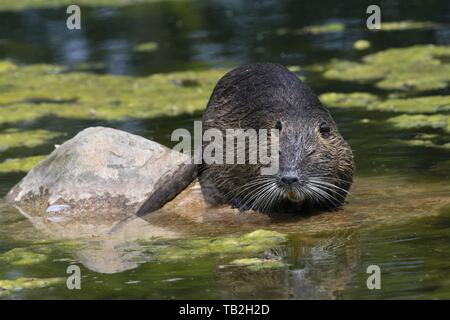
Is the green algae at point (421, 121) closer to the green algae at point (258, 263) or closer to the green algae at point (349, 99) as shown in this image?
the green algae at point (349, 99)

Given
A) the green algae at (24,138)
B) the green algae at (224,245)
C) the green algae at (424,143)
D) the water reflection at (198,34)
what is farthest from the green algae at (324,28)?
the green algae at (224,245)

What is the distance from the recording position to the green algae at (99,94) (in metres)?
14.1

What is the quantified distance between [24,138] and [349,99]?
A: 386 centimetres

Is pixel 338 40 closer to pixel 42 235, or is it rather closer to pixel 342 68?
pixel 342 68

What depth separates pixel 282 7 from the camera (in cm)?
2159

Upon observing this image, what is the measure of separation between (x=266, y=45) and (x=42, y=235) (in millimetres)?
8853

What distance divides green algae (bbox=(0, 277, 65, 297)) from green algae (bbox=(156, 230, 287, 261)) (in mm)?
840

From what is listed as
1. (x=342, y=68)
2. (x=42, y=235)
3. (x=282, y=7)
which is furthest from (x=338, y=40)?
(x=42, y=235)

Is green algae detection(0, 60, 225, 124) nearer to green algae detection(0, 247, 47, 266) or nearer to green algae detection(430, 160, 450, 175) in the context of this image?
green algae detection(430, 160, 450, 175)

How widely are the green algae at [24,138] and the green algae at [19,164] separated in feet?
2.47

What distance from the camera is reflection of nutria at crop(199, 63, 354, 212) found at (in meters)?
9.03

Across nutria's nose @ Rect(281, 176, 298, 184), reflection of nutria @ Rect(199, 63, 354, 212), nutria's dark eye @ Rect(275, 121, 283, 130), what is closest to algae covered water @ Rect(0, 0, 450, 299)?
reflection of nutria @ Rect(199, 63, 354, 212)

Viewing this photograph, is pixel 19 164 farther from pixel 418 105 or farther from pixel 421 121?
pixel 418 105

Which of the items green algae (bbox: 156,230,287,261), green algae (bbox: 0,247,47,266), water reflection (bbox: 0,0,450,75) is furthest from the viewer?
water reflection (bbox: 0,0,450,75)
